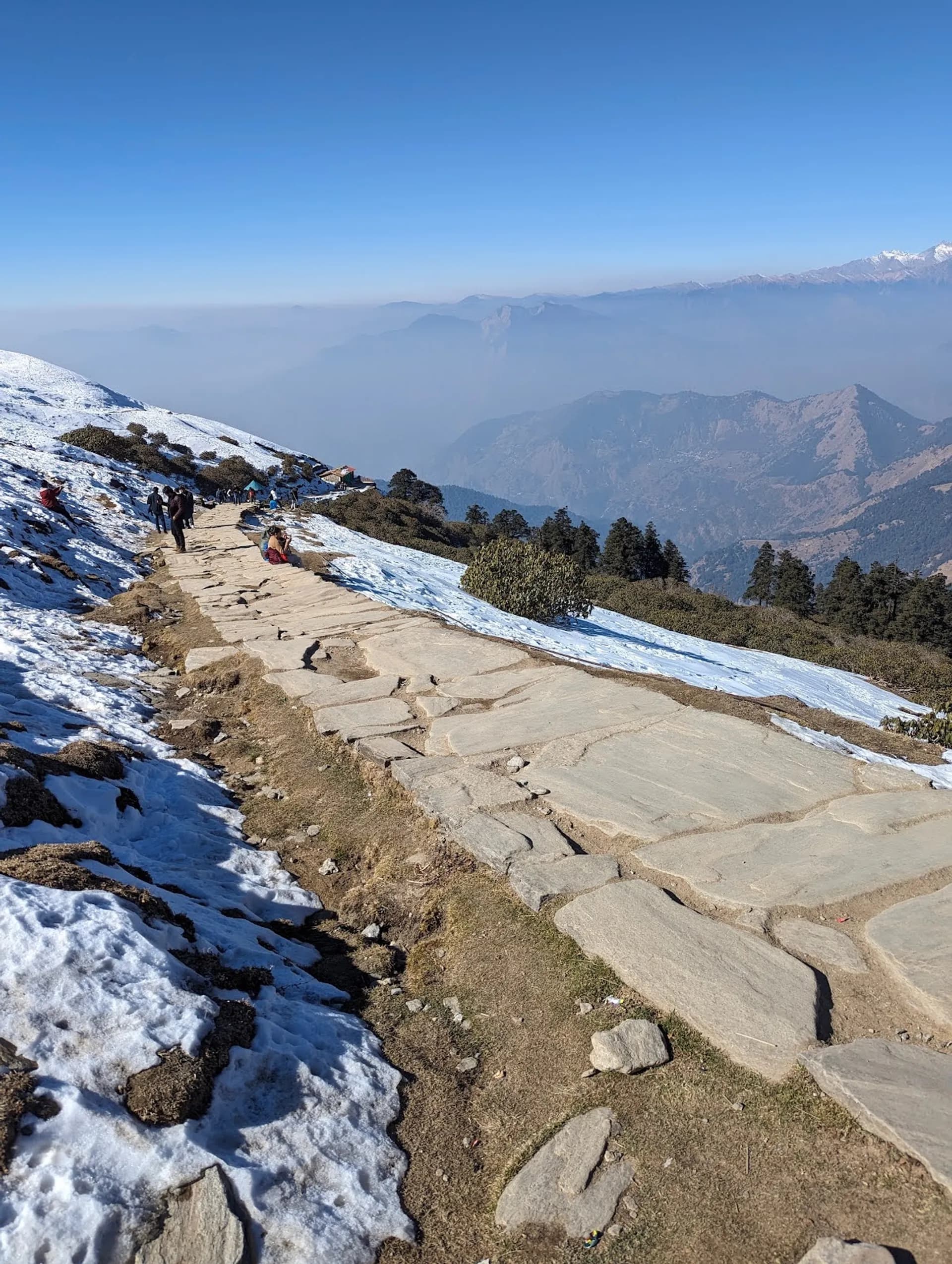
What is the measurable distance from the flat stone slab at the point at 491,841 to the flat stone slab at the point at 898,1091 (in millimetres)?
2089

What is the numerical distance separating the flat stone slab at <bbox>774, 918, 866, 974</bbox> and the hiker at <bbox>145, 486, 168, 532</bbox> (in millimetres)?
19645

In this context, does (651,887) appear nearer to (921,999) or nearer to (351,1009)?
(921,999)

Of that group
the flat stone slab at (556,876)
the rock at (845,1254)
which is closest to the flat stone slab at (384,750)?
the flat stone slab at (556,876)

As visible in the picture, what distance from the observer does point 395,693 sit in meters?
7.89

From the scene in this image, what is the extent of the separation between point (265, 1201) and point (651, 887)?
2.55 metres

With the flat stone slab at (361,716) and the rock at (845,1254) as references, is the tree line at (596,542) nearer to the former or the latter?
the flat stone slab at (361,716)

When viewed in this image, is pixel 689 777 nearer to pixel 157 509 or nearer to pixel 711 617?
pixel 157 509

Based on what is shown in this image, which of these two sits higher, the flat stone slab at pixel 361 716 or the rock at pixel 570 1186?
the rock at pixel 570 1186

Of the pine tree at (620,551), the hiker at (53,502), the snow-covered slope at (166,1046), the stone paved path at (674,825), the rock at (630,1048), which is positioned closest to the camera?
the snow-covered slope at (166,1046)

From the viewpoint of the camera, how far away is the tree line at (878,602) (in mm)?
56500

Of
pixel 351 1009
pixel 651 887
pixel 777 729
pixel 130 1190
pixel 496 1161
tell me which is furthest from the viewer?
pixel 777 729

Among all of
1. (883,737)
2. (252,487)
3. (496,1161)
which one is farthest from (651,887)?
(252,487)

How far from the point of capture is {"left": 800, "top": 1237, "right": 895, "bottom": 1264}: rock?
7.40 feet

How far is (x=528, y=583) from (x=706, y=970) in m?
12.7
